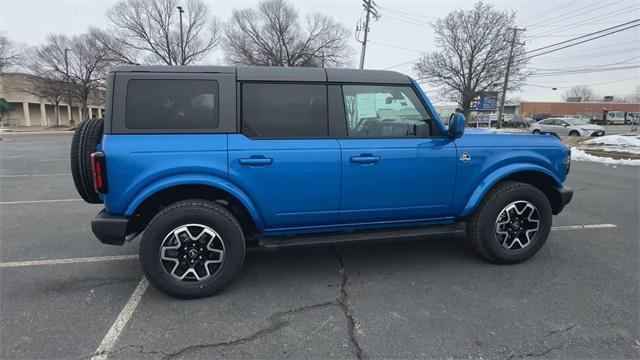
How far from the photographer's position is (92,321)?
2633mm

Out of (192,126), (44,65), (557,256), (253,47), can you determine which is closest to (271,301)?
(192,126)

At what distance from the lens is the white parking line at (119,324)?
2.31 m

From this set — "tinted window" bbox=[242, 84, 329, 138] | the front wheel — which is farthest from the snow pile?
"tinted window" bbox=[242, 84, 329, 138]

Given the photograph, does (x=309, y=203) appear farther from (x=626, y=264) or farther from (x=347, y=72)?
(x=626, y=264)

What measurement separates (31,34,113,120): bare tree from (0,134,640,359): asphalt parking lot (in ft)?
142

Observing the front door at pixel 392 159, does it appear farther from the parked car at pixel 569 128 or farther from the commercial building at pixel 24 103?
the commercial building at pixel 24 103

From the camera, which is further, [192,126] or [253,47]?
[253,47]

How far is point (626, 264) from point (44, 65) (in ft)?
174

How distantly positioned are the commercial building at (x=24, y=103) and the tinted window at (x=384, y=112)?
160 ft

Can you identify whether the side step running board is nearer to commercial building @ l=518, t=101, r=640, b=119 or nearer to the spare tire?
the spare tire

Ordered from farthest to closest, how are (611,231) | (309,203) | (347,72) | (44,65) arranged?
(44,65) < (611,231) < (347,72) < (309,203)

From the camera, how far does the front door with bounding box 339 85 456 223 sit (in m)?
3.16

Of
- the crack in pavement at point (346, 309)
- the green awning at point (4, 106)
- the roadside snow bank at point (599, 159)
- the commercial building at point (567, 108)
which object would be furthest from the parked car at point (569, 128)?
the green awning at point (4, 106)

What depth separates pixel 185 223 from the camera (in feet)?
9.37
